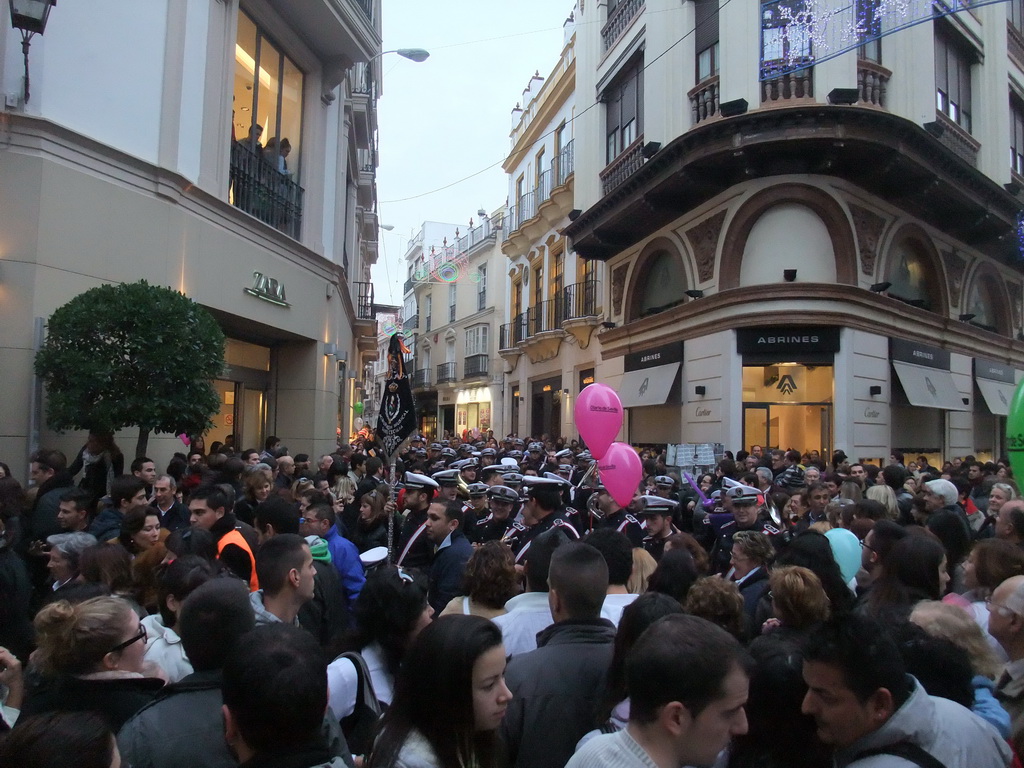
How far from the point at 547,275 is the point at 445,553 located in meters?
24.0

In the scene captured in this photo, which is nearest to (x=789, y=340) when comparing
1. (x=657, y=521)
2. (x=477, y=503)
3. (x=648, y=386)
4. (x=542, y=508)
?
(x=648, y=386)

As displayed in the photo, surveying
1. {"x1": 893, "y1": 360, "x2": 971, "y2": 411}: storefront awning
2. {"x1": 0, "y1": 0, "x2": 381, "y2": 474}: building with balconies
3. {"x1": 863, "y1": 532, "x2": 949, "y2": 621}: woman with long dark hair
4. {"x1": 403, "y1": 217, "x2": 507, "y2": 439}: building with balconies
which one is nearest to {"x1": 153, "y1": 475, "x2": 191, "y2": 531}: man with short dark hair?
{"x1": 0, "y1": 0, "x2": 381, "y2": 474}: building with balconies

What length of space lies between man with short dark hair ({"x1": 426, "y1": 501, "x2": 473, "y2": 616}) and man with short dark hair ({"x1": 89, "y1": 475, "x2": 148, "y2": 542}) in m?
2.26

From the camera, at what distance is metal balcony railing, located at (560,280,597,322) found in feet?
79.5

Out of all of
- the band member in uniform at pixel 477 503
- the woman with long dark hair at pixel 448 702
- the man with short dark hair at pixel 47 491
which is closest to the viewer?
the woman with long dark hair at pixel 448 702

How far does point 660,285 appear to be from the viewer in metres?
20.7

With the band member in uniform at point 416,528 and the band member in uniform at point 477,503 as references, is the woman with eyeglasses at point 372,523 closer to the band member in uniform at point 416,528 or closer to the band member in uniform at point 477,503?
the band member in uniform at point 416,528

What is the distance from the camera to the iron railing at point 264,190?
1255cm

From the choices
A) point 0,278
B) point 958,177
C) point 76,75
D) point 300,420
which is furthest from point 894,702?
point 958,177

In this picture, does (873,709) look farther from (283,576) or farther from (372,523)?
(372,523)

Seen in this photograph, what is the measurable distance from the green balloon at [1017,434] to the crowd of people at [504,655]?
31 cm

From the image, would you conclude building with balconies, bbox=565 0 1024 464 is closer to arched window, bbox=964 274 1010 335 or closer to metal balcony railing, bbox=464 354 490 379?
arched window, bbox=964 274 1010 335

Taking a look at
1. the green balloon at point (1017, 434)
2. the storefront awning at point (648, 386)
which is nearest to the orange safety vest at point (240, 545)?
the green balloon at point (1017, 434)

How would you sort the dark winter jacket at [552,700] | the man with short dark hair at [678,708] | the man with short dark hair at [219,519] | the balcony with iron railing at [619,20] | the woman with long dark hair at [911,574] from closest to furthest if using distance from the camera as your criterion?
the man with short dark hair at [678,708] → the dark winter jacket at [552,700] → the woman with long dark hair at [911,574] → the man with short dark hair at [219,519] → the balcony with iron railing at [619,20]
